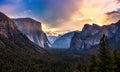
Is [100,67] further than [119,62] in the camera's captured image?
No

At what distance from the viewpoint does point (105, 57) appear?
3888cm

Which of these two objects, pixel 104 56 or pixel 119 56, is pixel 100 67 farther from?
pixel 119 56

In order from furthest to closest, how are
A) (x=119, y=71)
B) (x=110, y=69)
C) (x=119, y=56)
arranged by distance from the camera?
→ 1. (x=119, y=56)
2. (x=119, y=71)
3. (x=110, y=69)

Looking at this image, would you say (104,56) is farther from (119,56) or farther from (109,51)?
(119,56)

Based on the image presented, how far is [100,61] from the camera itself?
3869 centimetres

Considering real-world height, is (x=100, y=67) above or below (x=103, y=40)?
below

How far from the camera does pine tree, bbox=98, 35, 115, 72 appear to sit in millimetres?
38425

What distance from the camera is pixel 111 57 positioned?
3850cm

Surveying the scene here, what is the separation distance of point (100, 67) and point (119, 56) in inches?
378

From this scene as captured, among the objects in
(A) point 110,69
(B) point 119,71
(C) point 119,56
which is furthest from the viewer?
(C) point 119,56

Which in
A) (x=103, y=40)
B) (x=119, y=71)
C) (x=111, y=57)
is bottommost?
(x=119, y=71)

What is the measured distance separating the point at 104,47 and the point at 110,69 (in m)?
3.76

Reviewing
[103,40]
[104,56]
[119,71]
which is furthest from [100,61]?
[119,71]

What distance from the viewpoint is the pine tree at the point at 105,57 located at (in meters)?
38.4
